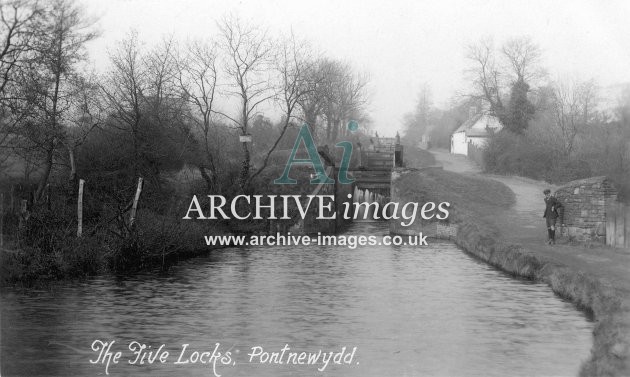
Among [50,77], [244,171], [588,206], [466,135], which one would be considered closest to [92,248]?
[50,77]

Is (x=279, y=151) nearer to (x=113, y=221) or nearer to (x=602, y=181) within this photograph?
(x=113, y=221)

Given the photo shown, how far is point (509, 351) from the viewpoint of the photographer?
12195 millimetres

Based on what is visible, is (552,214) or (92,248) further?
(552,214)

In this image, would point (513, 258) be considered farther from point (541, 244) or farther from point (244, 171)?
point (244, 171)

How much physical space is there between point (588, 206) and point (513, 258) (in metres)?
2.45

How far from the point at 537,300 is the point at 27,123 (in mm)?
13710

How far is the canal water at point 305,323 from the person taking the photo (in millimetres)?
11305

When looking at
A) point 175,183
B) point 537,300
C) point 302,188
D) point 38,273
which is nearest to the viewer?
point 537,300

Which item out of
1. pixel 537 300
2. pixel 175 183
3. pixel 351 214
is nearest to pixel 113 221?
pixel 175 183
